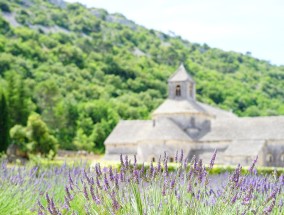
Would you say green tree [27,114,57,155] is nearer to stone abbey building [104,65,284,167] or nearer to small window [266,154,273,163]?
stone abbey building [104,65,284,167]

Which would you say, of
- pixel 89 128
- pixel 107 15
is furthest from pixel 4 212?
pixel 107 15

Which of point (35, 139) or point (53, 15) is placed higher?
point (53, 15)

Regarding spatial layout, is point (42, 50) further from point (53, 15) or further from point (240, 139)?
point (240, 139)

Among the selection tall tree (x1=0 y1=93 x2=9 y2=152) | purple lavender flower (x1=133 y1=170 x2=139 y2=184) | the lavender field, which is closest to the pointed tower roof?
tall tree (x1=0 y1=93 x2=9 y2=152)

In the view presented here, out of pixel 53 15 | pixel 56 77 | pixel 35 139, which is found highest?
pixel 53 15

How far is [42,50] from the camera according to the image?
343ft

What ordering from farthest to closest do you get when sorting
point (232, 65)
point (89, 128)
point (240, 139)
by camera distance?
point (232, 65) → point (89, 128) → point (240, 139)

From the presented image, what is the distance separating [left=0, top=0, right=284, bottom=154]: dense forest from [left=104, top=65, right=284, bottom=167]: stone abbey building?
23.6ft

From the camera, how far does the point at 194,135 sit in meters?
40.0

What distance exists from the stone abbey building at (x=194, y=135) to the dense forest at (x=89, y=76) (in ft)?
23.6

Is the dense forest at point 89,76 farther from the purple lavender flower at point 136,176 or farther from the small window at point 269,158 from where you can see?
the purple lavender flower at point 136,176

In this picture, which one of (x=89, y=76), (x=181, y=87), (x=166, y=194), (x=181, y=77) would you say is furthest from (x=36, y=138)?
(x=89, y=76)

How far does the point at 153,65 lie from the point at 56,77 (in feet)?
132

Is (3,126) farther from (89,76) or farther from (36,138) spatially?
(89,76)
